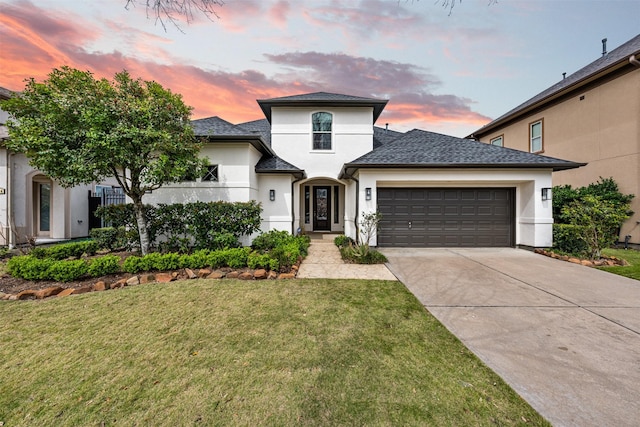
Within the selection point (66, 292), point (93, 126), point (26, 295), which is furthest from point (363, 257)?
point (93, 126)

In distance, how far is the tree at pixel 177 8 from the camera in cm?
303

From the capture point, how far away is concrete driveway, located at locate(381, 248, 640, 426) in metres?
2.22

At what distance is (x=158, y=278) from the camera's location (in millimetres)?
5547

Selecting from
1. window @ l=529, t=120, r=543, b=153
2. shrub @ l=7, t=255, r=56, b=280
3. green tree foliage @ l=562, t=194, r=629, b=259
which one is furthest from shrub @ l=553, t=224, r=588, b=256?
shrub @ l=7, t=255, r=56, b=280

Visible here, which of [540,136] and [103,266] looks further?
[540,136]

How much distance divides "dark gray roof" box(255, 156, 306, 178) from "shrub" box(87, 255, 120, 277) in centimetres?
541

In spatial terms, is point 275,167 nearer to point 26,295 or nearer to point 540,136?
point 26,295

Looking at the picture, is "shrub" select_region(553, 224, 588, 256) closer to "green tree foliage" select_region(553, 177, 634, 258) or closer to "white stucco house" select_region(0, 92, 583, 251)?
"green tree foliage" select_region(553, 177, 634, 258)

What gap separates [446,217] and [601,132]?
7.55 metres

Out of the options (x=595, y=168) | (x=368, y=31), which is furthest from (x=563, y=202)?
(x=368, y=31)

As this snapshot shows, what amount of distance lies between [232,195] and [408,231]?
662cm

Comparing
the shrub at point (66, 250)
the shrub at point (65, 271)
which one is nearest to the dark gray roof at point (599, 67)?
the shrub at point (65, 271)

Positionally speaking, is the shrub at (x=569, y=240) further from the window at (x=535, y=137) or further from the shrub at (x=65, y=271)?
the shrub at (x=65, y=271)

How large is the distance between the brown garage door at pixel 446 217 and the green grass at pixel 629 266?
9.34ft
